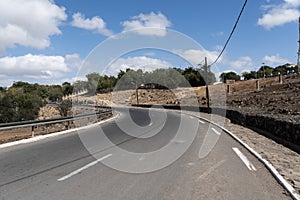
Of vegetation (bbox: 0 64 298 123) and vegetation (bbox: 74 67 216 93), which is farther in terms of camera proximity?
vegetation (bbox: 74 67 216 93)

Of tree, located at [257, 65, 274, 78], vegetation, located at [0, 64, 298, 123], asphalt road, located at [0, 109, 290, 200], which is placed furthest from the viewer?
tree, located at [257, 65, 274, 78]

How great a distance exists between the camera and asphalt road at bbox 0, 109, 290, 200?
6.12 metres

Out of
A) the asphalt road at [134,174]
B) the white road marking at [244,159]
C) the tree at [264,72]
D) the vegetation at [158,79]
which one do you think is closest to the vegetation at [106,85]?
the vegetation at [158,79]

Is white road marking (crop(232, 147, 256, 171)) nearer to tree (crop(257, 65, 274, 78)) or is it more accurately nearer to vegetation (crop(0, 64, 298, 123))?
vegetation (crop(0, 64, 298, 123))

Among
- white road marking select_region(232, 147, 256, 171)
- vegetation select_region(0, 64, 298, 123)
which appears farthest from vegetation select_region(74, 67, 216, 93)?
white road marking select_region(232, 147, 256, 171)

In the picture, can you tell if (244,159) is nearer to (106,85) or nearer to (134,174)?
(134,174)

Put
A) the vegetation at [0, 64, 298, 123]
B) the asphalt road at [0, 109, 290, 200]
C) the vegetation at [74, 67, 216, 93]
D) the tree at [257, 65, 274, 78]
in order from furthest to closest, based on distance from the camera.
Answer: the tree at [257, 65, 274, 78]
the vegetation at [74, 67, 216, 93]
the vegetation at [0, 64, 298, 123]
the asphalt road at [0, 109, 290, 200]

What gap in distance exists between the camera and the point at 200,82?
9494 centimetres

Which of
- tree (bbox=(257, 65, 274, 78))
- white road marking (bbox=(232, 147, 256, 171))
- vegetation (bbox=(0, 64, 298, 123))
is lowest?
white road marking (bbox=(232, 147, 256, 171))

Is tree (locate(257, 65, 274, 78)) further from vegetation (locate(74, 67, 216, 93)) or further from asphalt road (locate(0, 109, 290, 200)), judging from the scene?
asphalt road (locate(0, 109, 290, 200))

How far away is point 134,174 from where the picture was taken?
7.79 meters

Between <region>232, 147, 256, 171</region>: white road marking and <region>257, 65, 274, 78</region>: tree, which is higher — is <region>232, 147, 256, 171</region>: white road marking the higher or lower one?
the lower one

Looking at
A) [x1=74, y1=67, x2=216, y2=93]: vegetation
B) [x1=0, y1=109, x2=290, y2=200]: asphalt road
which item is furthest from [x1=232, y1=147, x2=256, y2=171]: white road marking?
[x1=74, y1=67, x2=216, y2=93]: vegetation

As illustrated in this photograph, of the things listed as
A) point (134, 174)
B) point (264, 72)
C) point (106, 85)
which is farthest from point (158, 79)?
point (134, 174)
